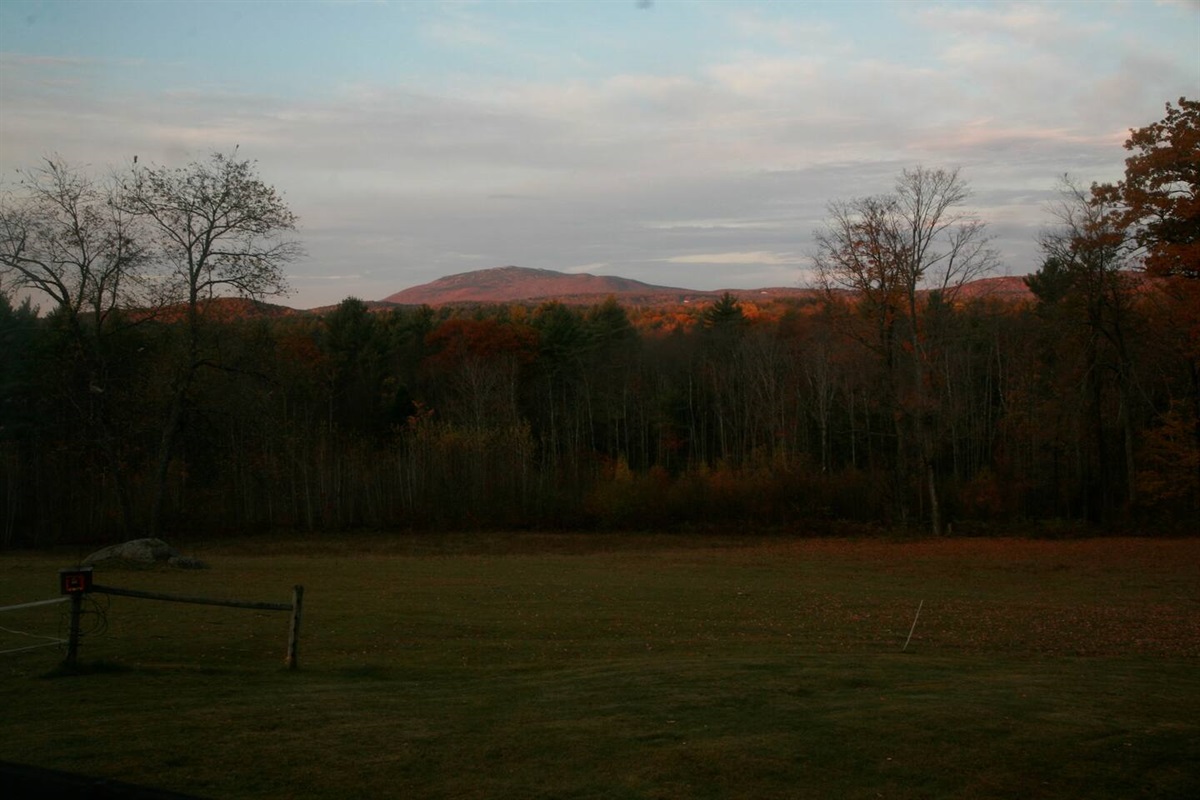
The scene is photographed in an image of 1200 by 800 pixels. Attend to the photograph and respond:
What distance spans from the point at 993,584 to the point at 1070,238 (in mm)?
25552

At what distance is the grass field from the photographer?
288 inches

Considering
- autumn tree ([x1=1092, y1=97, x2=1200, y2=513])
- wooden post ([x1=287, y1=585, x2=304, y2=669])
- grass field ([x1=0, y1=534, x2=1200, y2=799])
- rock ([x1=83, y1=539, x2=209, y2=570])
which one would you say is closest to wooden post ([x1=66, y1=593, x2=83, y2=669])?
grass field ([x1=0, y1=534, x2=1200, y2=799])

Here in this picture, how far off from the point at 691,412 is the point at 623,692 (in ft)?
196

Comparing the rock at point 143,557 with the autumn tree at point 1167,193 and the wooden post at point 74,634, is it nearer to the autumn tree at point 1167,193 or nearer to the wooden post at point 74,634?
the wooden post at point 74,634

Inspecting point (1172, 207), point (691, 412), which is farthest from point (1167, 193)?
point (691, 412)

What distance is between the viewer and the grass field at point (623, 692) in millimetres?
7312

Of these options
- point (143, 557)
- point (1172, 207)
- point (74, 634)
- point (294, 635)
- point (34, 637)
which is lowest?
point (143, 557)

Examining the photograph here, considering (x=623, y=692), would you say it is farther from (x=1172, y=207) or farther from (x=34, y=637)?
(x=1172, y=207)

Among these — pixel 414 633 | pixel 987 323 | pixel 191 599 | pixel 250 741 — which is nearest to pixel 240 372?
pixel 414 633

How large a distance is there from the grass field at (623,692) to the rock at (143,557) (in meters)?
3.13

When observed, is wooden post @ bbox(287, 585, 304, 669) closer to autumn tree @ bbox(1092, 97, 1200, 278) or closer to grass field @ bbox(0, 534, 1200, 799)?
grass field @ bbox(0, 534, 1200, 799)

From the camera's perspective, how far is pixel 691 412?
70.1m

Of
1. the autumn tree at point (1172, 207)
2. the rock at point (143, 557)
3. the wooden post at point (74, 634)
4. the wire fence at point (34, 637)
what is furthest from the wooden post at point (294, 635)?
the autumn tree at point (1172, 207)

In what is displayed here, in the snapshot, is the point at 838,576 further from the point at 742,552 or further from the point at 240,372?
the point at 240,372
